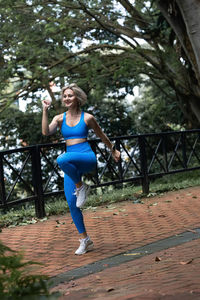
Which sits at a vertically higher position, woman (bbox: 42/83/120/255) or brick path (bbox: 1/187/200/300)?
woman (bbox: 42/83/120/255)

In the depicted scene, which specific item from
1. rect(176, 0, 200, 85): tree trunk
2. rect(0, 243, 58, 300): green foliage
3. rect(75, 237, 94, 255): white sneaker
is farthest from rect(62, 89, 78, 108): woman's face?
rect(0, 243, 58, 300): green foliage

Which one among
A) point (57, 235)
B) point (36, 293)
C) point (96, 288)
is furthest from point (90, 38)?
point (36, 293)

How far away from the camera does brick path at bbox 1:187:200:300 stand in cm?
393

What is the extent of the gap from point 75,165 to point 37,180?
3655mm

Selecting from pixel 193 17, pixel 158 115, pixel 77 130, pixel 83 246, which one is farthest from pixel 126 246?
pixel 158 115

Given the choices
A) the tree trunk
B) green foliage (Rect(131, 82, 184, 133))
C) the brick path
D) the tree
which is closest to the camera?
the brick path

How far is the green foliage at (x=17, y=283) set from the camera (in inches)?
84.0

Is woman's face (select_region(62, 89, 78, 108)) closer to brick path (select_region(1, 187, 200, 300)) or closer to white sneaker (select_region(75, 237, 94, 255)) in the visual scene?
white sneaker (select_region(75, 237, 94, 255))

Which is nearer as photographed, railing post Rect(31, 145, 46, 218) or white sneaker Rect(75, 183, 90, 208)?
white sneaker Rect(75, 183, 90, 208)

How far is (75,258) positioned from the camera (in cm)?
599

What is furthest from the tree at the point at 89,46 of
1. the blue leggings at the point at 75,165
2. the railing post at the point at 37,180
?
the blue leggings at the point at 75,165

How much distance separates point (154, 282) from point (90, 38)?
15200mm

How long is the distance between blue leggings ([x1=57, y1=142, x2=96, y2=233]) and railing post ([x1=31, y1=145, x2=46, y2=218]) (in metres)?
3.35

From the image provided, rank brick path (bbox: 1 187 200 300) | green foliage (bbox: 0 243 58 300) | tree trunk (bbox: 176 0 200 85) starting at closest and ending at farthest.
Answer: green foliage (bbox: 0 243 58 300)
brick path (bbox: 1 187 200 300)
tree trunk (bbox: 176 0 200 85)
